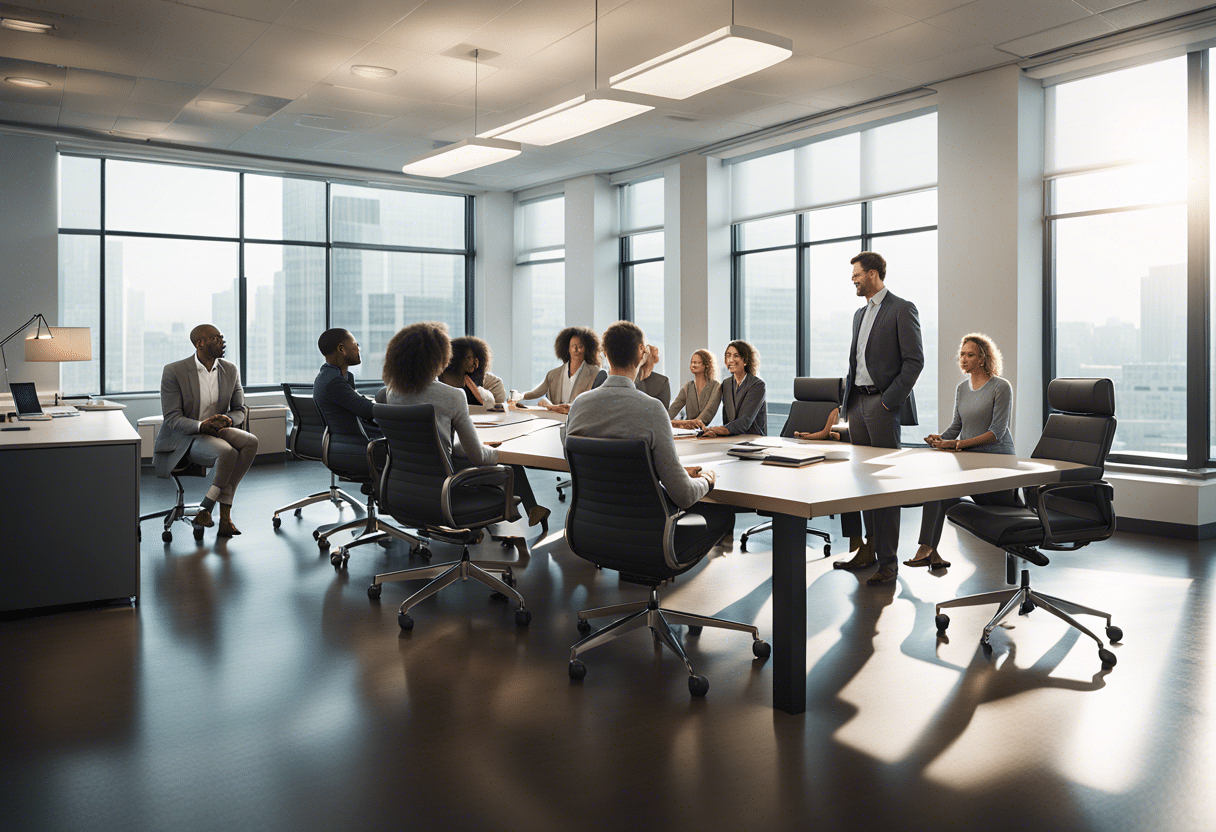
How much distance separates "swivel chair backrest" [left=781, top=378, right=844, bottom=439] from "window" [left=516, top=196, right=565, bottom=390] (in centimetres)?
595

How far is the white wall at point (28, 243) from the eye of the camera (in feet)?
27.1

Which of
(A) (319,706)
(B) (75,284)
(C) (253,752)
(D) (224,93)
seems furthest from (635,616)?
(B) (75,284)

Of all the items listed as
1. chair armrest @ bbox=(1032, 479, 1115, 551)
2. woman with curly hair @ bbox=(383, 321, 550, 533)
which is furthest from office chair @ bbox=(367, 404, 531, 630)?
chair armrest @ bbox=(1032, 479, 1115, 551)

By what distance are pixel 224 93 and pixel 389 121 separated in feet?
4.80

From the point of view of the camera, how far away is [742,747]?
271 cm

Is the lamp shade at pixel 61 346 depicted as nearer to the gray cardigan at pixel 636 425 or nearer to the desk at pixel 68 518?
the desk at pixel 68 518

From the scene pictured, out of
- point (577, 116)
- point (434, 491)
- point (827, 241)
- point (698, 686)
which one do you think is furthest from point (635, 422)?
point (827, 241)

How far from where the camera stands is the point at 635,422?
125 inches

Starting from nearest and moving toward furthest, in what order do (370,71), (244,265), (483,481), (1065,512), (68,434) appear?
1. (1065,512)
2. (483,481)
3. (68,434)
4. (370,71)
5. (244,265)

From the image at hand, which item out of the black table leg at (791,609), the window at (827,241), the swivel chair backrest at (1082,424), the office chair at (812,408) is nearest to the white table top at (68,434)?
the black table leg at (791,609)

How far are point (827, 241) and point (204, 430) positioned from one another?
5.72 m

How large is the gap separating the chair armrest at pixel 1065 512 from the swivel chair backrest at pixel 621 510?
4.95 ft

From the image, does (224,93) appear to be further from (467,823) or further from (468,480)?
(467,823)

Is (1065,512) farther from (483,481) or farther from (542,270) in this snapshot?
(542,270)
